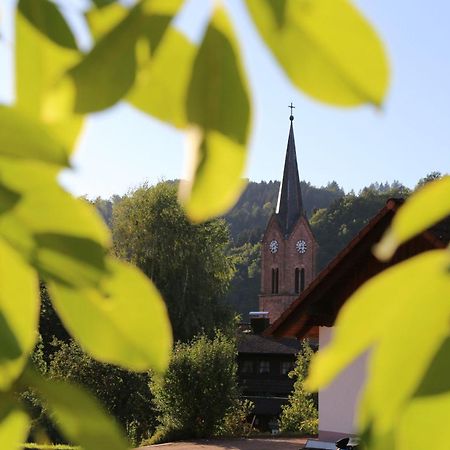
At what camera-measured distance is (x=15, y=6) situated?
11.9 inches

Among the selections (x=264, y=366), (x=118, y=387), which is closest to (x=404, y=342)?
(x=118, y=387)

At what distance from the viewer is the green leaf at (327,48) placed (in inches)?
9.5

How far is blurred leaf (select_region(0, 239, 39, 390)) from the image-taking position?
0.31 m

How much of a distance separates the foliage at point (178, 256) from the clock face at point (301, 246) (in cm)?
1348

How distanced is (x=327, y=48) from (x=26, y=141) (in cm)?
10

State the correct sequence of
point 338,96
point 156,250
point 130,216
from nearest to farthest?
point 338,96, point 156,250, point 130,216

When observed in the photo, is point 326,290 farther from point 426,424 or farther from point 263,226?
point 263,226

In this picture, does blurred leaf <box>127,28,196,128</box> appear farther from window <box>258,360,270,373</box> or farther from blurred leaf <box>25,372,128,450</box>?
window <box>258,360,270,373</box>

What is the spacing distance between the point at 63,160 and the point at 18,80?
0.15 ft

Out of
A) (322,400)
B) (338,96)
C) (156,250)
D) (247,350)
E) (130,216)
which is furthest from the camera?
(247,350)

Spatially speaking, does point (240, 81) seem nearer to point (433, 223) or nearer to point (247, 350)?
point (433, 223)

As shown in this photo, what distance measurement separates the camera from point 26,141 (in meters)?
0.27

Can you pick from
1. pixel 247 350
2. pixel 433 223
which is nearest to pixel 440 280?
pixel 433 223

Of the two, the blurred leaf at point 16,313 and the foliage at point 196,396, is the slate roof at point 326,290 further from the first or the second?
the blurred leaf at point 16,313
